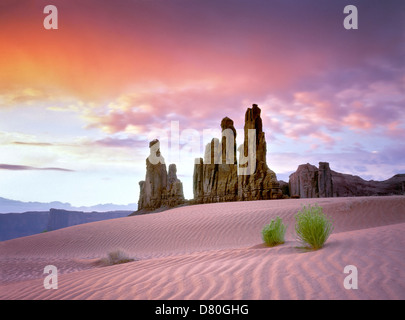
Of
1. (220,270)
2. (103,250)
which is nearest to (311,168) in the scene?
(103,250)

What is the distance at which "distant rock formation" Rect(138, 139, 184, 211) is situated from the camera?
211 ft

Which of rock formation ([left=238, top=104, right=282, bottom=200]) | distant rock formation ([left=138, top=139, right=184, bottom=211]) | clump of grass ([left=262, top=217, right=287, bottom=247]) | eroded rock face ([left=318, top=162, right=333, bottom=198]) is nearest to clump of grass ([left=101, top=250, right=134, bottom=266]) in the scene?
clump of grass ([left=262, top=217, right=287, bottom=247])

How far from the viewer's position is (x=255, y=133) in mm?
42719

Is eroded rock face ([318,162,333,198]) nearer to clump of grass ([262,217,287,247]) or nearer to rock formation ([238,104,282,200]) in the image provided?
rock formation ([238,104,282,200])

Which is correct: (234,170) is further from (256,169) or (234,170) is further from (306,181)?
(306,181)

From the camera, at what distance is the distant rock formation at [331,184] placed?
4584 centimetres

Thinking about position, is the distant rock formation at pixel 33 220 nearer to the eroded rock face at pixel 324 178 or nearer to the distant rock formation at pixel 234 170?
the distant rock formation at pixel 234 170

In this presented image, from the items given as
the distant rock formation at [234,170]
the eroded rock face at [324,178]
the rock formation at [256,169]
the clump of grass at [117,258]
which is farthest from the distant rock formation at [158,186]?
the clump of grass at [117,258]

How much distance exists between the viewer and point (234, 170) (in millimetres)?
49094

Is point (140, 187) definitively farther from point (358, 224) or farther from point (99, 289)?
point (99, 289)

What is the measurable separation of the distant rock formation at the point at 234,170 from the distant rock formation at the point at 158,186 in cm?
626

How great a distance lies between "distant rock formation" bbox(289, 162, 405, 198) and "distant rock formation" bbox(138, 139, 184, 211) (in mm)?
24838

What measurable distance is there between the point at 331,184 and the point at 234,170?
50.3 ft
